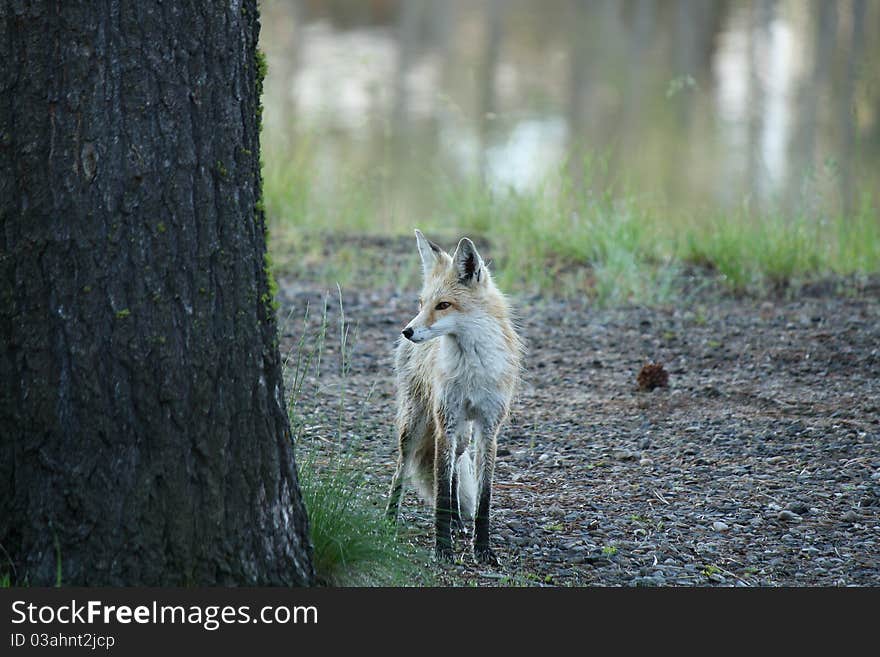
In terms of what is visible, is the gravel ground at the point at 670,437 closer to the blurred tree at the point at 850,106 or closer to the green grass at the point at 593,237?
the green grass at the point at 593,237

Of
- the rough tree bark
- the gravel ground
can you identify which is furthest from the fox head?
the rough tree bark

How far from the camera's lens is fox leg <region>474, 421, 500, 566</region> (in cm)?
430

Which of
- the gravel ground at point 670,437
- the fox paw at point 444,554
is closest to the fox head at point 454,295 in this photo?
the gravel ground at point 670,437

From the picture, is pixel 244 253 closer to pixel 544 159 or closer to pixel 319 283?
pixel 319 283

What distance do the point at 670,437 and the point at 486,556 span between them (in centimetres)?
171

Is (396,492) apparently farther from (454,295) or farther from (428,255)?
(428,255)

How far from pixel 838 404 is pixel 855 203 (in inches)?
231

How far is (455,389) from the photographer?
459 cm

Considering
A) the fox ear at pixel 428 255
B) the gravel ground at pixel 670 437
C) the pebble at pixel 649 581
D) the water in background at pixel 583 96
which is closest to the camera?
the pebble at pixel 649 581

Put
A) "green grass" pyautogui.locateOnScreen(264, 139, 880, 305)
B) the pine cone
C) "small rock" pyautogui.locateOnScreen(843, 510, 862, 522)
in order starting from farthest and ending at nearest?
"green grass" pyautogui.locateOnScreen(264, 139, 880, 305) < the pine cone < "small rock" pyautogui.locateOnScreen(843, 510, 862, 522)

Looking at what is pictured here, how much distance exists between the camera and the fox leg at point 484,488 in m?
4.30

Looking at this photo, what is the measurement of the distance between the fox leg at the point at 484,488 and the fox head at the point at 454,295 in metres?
0.45

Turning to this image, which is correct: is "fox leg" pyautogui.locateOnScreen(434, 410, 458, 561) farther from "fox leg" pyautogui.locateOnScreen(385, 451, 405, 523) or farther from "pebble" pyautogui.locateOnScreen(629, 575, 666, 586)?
"pebble" pyautogui.locateOnScreen(629, 575, 666, 586)

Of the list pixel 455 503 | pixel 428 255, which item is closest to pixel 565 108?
pixel 428 255
